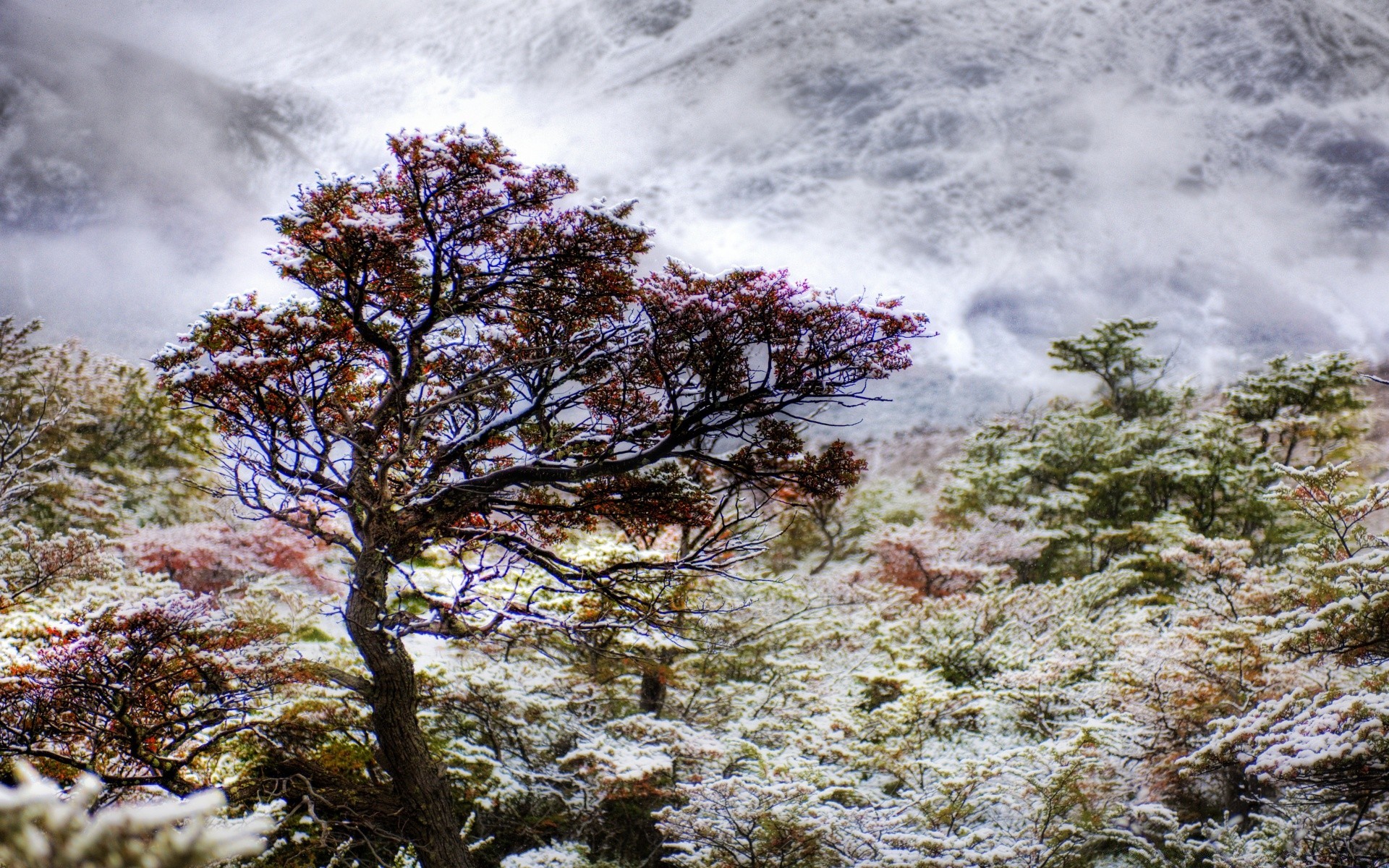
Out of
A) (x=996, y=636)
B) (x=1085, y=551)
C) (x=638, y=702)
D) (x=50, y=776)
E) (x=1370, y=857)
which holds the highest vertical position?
(x=1085, y=551)

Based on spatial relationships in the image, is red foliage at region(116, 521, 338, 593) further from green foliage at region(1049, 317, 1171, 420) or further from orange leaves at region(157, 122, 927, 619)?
green foliage at region(1049, 317, 1171, 420)

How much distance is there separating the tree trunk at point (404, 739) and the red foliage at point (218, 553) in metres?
5.98

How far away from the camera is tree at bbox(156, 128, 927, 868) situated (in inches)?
134

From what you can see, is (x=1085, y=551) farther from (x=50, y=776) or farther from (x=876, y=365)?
(x=50, y=776)

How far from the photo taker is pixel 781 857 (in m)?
4.35

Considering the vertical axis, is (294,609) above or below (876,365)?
above

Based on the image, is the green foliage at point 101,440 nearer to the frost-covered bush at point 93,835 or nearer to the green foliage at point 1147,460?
the frost-covered bush at point 93,835

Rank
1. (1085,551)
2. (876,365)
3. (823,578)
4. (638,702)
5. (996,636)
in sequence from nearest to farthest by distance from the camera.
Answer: (876,365), (638,702), (996,636), (823,578), (1085,551)

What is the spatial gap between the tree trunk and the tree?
1 centimetres

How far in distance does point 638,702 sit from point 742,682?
1.14 meters

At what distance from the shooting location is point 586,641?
159 inches

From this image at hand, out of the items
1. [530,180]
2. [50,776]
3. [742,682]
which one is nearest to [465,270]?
[530,180]

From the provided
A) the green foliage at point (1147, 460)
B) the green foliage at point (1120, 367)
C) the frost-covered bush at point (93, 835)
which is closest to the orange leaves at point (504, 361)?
the frost-covered bush at point (93, 835)

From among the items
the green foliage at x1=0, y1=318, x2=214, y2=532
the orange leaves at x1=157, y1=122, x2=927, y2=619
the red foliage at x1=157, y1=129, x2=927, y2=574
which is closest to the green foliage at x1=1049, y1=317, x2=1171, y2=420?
the orange leaves at x1=157, y1=122, x2=927, y2=619
